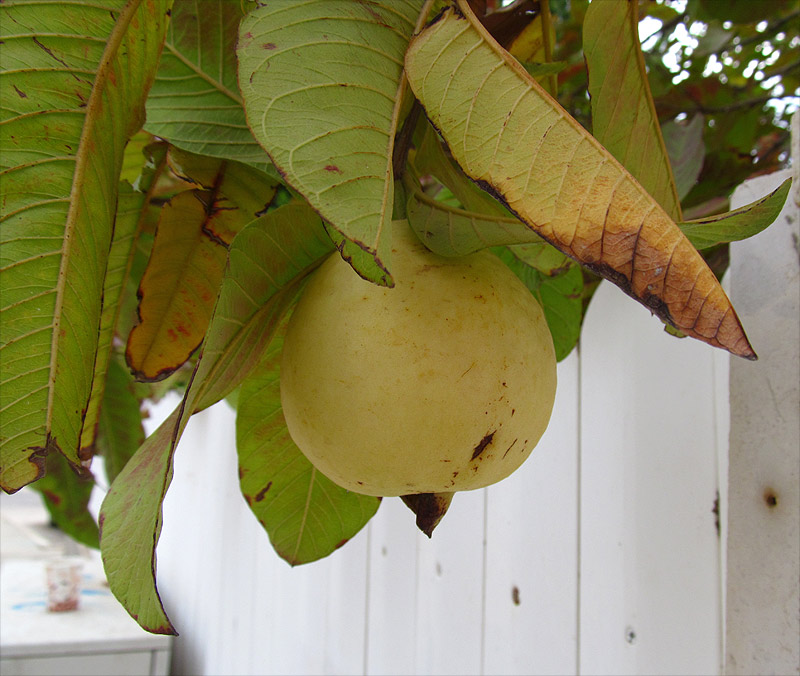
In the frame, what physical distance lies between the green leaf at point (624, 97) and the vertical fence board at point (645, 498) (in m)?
0.32

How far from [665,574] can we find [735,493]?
0.52 ft

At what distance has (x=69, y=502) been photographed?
76 centimetres

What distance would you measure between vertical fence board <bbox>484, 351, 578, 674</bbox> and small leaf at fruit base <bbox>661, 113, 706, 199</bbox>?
210 mm

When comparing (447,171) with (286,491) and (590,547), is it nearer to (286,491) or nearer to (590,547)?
(286,491)

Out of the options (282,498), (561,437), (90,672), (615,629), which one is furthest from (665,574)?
(90,672)

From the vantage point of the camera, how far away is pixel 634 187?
0.24 m

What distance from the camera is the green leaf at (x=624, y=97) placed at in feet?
1.09

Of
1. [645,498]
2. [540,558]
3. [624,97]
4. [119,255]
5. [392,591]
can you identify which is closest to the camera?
[624,97]

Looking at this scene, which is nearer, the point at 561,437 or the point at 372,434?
the point at 372,434

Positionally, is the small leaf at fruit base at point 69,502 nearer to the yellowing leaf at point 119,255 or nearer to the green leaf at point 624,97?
the yellowing leaf at point 119,255

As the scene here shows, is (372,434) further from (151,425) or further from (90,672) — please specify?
(151,425)

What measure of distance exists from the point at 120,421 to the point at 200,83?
45 cm

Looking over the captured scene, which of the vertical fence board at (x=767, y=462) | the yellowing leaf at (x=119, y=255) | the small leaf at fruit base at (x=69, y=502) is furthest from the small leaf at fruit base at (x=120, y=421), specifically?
the vertical fence board at (x=767, y=462)

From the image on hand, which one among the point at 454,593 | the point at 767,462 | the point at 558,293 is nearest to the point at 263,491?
the point at 558,293
